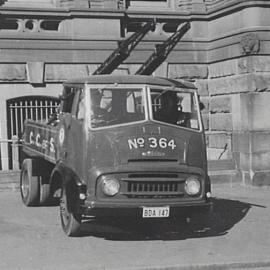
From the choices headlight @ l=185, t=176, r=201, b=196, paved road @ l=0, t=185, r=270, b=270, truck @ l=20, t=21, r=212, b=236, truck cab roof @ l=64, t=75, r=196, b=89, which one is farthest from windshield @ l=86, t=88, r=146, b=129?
paved road @ l=0, t=185, r=270, b=270

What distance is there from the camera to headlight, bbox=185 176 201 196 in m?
9.05

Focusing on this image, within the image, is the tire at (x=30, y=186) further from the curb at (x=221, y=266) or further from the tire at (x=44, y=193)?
the curb at (x=221, y=266)

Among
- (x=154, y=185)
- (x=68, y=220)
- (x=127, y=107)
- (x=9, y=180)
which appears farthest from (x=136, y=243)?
(x=9, y=180)

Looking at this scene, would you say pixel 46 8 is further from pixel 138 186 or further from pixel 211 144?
pixel 138 186

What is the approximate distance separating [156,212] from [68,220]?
1.43 m

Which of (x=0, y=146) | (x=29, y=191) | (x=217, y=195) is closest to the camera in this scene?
(x=29, y=191)

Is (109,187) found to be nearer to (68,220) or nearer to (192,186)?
(68,220)

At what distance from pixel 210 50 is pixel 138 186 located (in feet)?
28.6

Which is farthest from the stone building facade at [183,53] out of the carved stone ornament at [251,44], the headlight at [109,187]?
the headlight at [109,187]

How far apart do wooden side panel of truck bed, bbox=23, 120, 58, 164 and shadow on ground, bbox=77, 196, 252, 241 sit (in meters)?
1.37

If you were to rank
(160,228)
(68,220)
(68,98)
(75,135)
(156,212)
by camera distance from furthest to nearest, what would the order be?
1. (160,228)
2. (68,98)
3. (68,220)
4. (75,135)
5. (156,212)

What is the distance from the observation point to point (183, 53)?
16.7 meters

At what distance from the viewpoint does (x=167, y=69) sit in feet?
53.8

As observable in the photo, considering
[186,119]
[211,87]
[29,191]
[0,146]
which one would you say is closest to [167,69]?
[211,87]
